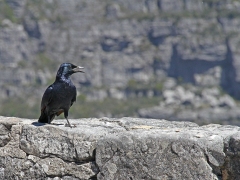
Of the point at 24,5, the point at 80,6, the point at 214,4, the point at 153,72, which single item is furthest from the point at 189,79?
the point at 24,5

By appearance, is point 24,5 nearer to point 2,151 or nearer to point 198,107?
point 198,107

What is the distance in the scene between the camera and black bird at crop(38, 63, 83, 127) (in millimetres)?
7699

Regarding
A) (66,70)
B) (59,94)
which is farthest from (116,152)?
(66,70)

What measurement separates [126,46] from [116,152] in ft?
604

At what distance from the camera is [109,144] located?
680 centimetres

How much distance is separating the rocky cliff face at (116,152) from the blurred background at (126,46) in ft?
525

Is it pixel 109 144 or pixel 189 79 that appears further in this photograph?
pixel 189 79

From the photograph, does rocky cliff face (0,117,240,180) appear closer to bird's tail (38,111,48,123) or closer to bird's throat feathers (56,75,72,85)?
bird's tail (38,111,48,123)

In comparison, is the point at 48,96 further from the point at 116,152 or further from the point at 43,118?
the point at 116,152

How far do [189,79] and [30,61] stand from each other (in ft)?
149

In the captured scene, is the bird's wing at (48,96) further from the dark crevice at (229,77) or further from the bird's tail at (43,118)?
the dark crevice at (229,77)

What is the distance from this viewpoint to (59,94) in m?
7.70

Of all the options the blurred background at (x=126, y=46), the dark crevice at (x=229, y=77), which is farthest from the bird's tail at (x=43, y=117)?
the dark crevice at (x=229, y=77)

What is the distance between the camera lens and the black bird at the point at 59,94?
7699 millimetres
